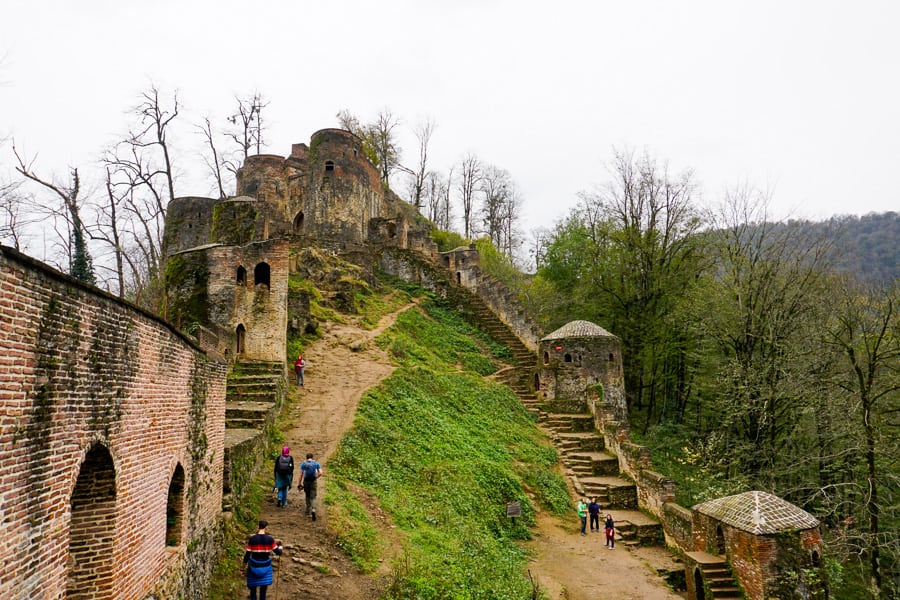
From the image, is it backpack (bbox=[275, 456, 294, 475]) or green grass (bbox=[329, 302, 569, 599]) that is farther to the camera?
backpack (bbox=[275, 456, 294, 475])

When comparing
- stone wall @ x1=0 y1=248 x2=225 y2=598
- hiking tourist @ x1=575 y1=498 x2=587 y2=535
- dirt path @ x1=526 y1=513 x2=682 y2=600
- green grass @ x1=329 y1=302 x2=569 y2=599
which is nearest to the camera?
stone wall @ x1=0 y1=248 x2=225 y2=598

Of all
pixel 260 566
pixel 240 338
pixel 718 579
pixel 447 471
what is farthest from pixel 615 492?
pixel 240 338

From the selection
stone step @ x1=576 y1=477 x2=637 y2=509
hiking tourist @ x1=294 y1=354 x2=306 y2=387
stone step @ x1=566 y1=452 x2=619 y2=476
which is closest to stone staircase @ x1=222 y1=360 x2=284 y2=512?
hiking tourist @ x1=294 y1=354 x2=306 y2=387

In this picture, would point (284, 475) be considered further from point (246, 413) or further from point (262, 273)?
point (262, 273)

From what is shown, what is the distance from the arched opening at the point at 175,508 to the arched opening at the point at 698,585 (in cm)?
1108

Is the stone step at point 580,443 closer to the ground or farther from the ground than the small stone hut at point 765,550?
farther from the ground

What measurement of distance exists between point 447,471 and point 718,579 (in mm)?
6574

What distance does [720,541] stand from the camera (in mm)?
12086

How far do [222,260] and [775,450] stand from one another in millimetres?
18347

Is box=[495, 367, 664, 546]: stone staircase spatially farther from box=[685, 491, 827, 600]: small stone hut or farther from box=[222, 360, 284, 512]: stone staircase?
box=[222, 360, 284, 512]: stone staircase

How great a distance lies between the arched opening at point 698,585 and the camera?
464 inches

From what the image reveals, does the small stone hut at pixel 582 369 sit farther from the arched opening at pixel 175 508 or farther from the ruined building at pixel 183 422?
the arched opening at pixel 175 508

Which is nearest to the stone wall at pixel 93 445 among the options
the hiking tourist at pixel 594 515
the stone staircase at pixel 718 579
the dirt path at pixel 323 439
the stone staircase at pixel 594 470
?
the dirt path at pixel 323 439

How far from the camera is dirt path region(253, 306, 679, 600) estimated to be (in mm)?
8062
